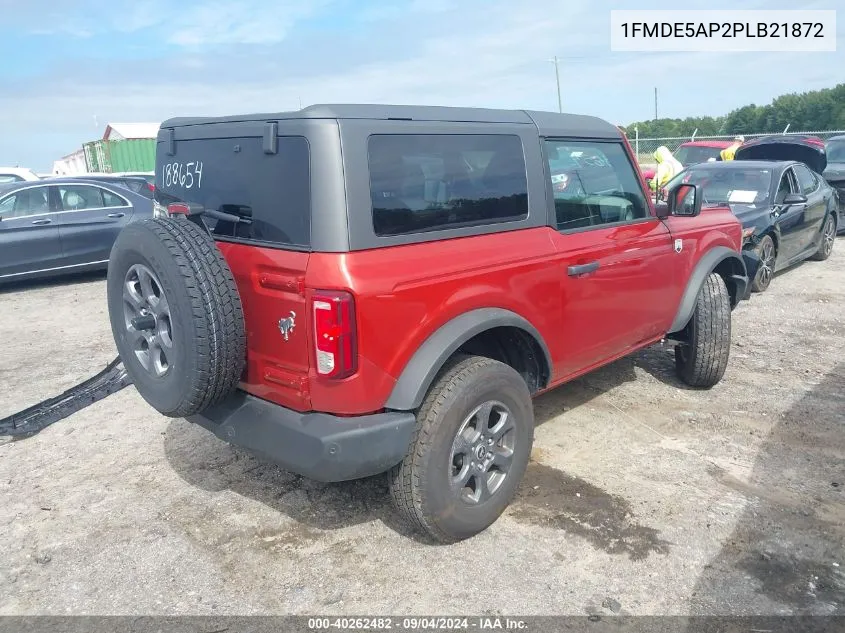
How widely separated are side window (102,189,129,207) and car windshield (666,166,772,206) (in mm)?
7556

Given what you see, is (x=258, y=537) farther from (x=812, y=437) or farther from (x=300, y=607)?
(x=812, y=437)

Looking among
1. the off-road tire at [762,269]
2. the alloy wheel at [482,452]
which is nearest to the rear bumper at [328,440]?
the alloy wheel at [482,452]

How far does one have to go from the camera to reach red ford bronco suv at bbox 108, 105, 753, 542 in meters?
2.62

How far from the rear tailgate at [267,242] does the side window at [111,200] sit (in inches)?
289

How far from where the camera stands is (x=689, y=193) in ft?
14.2

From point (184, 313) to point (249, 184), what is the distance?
652 mm

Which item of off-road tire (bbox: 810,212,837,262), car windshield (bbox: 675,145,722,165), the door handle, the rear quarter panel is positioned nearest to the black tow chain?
the rear quarter panel

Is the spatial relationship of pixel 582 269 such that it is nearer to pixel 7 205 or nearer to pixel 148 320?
pixel 148 320

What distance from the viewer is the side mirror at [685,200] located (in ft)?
13.9

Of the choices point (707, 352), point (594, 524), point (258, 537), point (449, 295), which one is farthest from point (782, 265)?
point (258, 537)

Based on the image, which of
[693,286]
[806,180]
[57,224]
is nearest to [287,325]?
[693,286]

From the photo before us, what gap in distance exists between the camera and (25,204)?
→ 8.95m

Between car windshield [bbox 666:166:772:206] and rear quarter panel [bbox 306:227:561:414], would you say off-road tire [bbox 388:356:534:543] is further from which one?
car windshield [bbox 666:166:772:206]

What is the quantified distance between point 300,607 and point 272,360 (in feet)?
3.35
